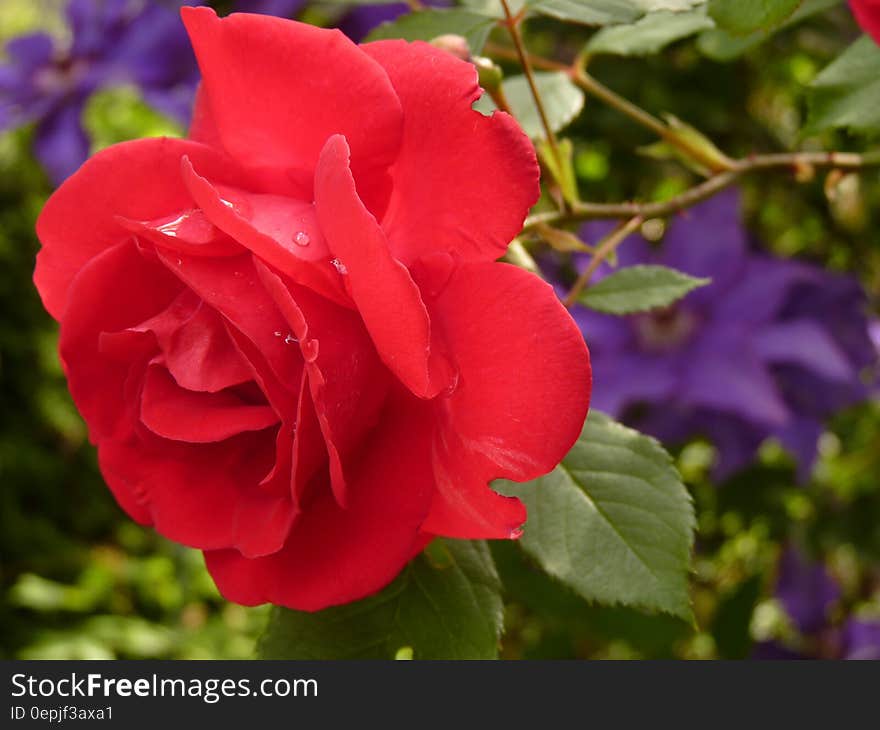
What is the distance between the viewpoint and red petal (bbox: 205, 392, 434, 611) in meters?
0.39

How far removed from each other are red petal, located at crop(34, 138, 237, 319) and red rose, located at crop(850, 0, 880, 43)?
280 mm

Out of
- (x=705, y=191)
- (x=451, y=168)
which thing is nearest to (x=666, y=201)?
(x=705, y=191)

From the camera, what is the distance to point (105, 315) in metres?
0.42

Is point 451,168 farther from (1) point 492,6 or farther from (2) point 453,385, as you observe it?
(1) point 492,6

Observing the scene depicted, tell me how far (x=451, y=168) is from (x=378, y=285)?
8 cm

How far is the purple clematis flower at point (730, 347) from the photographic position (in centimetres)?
84

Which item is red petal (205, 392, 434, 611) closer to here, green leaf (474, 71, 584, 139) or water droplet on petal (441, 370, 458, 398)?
water droplet on petal (441, 370, 458, 398)

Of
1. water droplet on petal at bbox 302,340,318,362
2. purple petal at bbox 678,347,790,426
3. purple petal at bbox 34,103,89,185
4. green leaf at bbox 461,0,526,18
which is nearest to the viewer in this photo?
water droplet on petal at bbox 302,340,318,362

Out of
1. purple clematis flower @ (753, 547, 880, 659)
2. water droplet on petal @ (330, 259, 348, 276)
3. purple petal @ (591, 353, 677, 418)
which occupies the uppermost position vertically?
water droplet on petal @ (330, 259, 348, 276)

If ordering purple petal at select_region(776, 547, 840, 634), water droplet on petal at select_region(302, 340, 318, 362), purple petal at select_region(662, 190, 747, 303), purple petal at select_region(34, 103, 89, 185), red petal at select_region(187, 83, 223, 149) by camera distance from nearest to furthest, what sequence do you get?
water droplet on petal at select_region(302, 340, 318, 362)
red petal at select_region(187, 83, 223, 149)
purple petal at select_region(662, 190, 747, 303)
purple petal at select_region(34, 103, 89, 185)
purple petal at select_region(776, 547, 840, 634)

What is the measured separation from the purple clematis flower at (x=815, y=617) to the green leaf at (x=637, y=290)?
63 cm

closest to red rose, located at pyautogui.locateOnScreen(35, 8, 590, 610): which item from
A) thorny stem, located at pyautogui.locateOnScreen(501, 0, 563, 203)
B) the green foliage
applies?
thorny stem, located at pyautogui.locateOnScreen(501, 0, 563, 203)

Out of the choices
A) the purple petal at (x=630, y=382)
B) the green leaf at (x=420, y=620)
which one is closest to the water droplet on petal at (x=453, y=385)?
the green leaf at (x=420, y=620)

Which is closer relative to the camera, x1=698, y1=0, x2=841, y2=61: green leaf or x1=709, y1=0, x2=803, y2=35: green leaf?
x1=709, y1=0, x2=803, y2=35: green leaf
